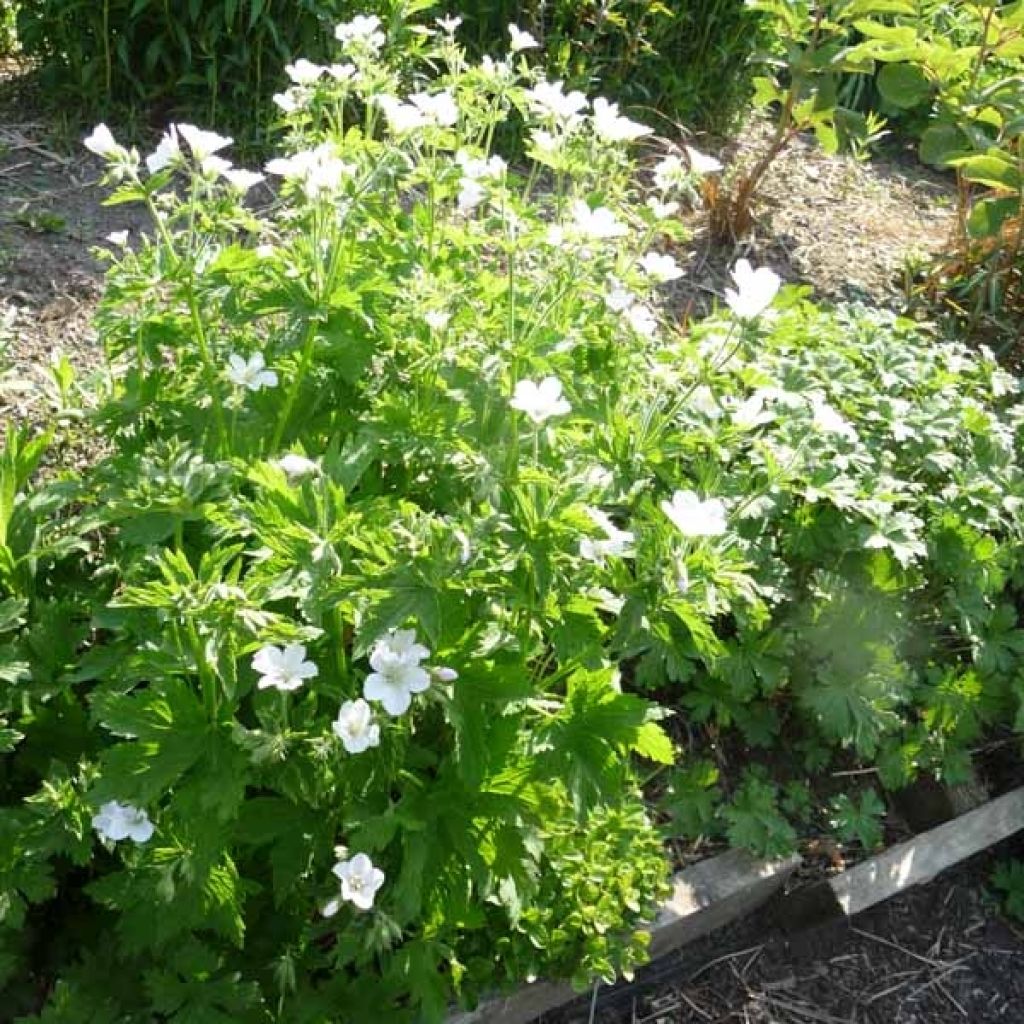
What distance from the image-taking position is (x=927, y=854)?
2.88 meters

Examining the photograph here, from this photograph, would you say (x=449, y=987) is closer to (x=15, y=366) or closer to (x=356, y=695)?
(x=356, y=695)

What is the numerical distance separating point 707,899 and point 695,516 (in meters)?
1.23

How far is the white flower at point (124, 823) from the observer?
1.78m

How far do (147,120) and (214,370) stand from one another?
2426 millimetres

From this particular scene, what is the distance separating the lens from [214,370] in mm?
2143

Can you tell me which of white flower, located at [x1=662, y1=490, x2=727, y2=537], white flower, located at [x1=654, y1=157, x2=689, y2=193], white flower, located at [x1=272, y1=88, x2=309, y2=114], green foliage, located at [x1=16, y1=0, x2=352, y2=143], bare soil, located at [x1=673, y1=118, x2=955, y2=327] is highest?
white flower, located at [x1=654, y1=157, x2=689, y2=193]

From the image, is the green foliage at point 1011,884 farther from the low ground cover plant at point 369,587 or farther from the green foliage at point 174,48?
the green foliage at point 174,48

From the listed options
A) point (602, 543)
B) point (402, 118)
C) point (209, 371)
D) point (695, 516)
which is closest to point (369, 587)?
point (602, 543)

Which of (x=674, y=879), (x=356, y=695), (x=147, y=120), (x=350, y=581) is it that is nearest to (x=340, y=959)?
(x=356, y=695)

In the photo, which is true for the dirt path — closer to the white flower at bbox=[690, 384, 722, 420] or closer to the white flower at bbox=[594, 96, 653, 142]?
the white flower at bbox=[594, 96, 653, 142]

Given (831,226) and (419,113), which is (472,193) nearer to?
(419,113)

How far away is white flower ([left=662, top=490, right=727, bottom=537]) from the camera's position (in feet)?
5.77

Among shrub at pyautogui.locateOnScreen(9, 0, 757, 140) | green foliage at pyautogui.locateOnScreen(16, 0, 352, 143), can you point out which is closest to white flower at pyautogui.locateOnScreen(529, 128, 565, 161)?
shrub at pyautogui.locateOnScreen(9, 0, 757, 140)

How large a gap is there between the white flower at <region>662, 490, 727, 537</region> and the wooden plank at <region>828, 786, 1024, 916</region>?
1.35 m
